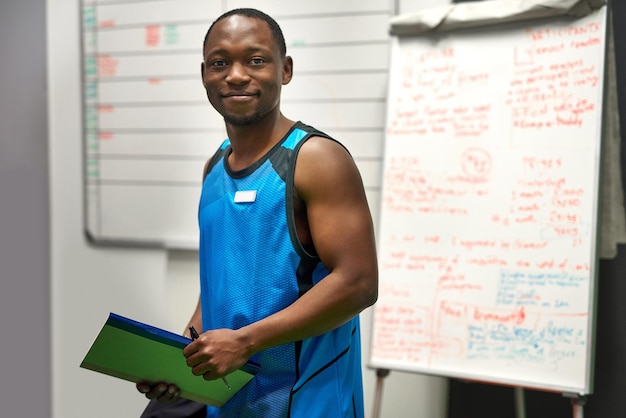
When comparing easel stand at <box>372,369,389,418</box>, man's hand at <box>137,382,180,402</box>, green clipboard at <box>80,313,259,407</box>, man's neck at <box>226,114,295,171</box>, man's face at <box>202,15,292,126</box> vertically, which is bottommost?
easel stand at <box>372,369,389,418</box>

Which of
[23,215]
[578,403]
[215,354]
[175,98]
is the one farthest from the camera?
[23,215]

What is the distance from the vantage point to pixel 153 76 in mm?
2355

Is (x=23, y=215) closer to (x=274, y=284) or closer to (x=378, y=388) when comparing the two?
(x=378, y=388)

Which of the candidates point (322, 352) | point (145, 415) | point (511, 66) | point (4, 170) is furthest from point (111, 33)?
point (322, 352)

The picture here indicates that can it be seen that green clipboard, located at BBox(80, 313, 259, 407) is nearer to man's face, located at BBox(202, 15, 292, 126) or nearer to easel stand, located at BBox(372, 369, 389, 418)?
man's face, located at BBox(202, 15, 292, 126)

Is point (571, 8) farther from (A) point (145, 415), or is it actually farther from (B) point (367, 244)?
(A) point (145, 415)

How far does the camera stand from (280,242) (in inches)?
40.8

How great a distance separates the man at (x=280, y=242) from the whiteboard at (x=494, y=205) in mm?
762

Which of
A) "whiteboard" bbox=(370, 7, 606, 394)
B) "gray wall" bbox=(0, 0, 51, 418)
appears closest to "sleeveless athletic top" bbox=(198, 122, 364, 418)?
"whiteboard" bbox=(370, 7, 606, 394)

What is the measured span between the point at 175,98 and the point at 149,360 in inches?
59.1

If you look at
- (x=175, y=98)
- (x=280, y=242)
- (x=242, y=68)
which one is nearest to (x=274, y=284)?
(x=280, y=242)

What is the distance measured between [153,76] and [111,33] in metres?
0.23

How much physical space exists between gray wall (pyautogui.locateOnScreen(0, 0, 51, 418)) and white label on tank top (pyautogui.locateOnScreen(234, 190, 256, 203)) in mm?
1721

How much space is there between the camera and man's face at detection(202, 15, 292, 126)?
1.06m
